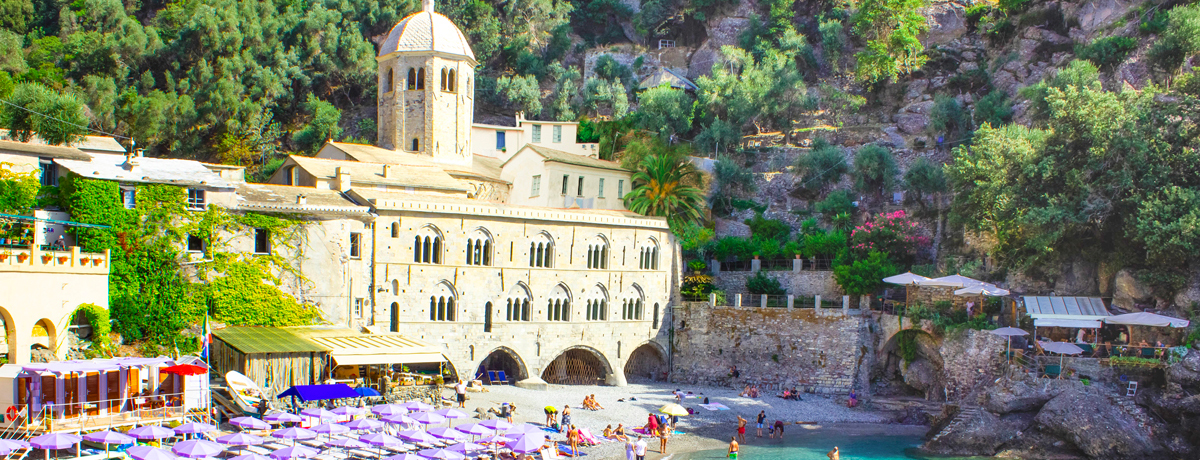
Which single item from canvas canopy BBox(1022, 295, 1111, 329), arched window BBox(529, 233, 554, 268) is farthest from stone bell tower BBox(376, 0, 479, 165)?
canvas canopy BBox(1022, 295, 1111, 329)

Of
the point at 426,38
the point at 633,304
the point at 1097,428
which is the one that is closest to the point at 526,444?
the point at 633,304

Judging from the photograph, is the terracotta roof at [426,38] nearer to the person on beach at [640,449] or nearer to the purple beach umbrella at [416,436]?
the purple beach umbrella at [416,436]

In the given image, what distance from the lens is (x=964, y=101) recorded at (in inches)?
2267

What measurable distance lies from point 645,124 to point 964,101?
18.2 m

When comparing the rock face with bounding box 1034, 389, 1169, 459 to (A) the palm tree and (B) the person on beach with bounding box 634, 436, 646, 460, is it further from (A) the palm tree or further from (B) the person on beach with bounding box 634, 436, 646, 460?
(A) the palm tree

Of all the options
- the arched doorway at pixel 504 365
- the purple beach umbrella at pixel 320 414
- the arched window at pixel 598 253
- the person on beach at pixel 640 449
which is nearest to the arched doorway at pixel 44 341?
the purple beach umbrella at pixel 320 414

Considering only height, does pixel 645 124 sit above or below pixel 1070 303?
above

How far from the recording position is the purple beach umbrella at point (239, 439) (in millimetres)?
25562

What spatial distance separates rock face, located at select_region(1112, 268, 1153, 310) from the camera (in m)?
37.6

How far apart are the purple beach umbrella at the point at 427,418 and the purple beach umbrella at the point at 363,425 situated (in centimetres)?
105

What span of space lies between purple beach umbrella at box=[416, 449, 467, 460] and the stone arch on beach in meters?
17.3

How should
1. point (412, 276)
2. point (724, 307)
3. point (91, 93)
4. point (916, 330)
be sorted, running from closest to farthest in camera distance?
point (412, 276)
point (916, 330)
point (724, 307)
point (91, 93)

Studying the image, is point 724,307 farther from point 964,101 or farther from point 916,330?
point 964,101

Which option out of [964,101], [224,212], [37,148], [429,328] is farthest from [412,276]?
[964,101]
